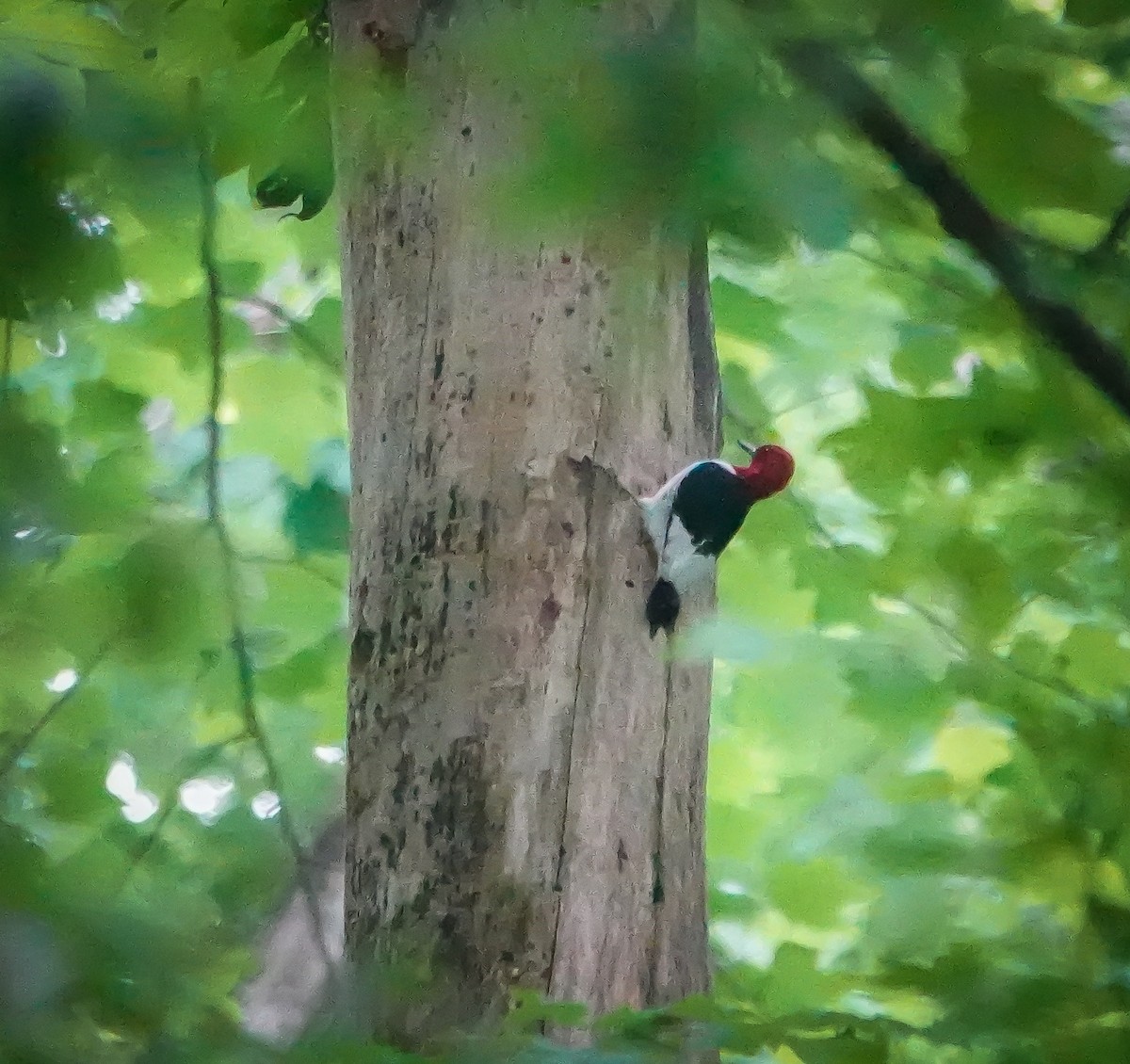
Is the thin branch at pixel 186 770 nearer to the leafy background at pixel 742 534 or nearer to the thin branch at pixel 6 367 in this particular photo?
the leafy background at pixel 742 534

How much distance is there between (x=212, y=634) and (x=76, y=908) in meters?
Result: 0.97

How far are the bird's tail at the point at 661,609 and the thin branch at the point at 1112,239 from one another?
57cm

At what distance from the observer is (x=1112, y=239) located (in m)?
0.78

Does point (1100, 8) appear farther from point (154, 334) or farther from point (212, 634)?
point (154, 334)

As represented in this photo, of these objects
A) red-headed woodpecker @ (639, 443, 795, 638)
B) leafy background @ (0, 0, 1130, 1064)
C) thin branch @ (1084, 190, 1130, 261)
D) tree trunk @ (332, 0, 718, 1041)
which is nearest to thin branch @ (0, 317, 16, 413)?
leafy background @ (0, 0, 1130, 1064)

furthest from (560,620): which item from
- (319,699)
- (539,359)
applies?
(319,699)

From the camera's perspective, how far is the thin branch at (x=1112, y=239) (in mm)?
761

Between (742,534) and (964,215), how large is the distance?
1.30 m

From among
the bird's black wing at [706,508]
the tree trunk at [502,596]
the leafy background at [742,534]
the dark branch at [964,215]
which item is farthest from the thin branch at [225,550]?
the dark branch at [964,215]

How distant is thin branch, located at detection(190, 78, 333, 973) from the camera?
133 centimetres

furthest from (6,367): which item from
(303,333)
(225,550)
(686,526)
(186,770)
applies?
(686,526)

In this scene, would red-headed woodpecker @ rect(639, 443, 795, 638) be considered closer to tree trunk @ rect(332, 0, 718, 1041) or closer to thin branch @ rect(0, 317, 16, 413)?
tree trunk @ rect(332, 0, 718, 1041)

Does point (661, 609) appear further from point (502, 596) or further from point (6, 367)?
point (6, 367)

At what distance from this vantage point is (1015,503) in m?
1.56
